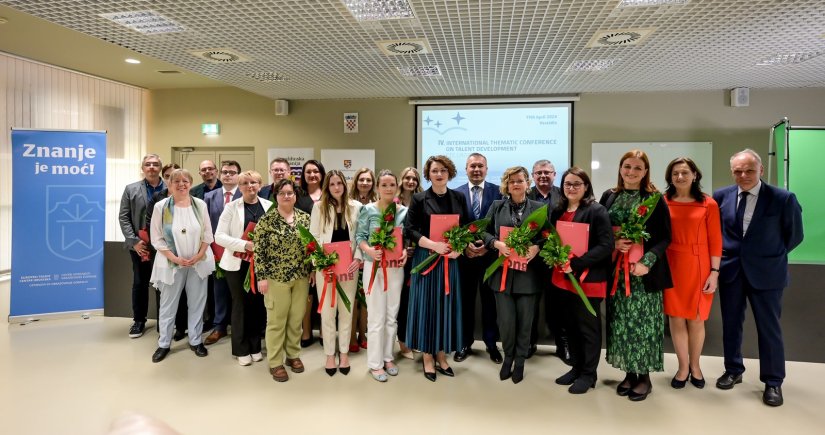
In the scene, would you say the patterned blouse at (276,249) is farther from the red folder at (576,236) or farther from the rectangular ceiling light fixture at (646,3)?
the rectangular ceiling light fixture at (646,3)

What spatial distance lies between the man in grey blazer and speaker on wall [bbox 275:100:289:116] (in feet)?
11.3

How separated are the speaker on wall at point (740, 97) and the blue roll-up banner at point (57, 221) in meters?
8.14

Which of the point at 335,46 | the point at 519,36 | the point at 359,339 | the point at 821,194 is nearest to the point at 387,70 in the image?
the point at 335,46

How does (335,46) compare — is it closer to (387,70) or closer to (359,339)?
(387,70)

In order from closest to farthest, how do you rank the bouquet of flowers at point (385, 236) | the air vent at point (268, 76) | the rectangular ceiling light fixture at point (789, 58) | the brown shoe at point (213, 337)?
the bouquet of flowers at point (385, 236), the brown shoe at point (213, 337), the rectangular ceiling light fixture at point (789, 58), the air vent at point (268, 76)

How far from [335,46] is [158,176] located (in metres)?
2.14

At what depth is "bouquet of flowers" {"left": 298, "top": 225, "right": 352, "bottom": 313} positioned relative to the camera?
3.14m

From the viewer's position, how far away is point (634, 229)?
2.85 metres

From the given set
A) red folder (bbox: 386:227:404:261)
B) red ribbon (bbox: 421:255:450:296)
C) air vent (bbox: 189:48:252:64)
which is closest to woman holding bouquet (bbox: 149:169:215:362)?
red folder (bbox: 386:227:404:261)

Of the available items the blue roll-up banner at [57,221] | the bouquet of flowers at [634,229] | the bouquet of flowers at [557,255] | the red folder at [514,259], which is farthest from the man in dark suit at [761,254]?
the blue roll-up banner at [57,221]

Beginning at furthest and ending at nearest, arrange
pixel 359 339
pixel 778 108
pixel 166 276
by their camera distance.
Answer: pixel 778 108, pixel 359 339, pixel 166 276

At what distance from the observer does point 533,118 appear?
6.93 m

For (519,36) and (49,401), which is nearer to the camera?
(49,401)

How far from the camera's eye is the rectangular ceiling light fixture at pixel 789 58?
4.84 m
